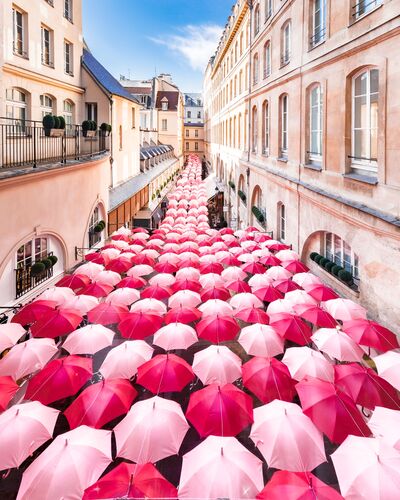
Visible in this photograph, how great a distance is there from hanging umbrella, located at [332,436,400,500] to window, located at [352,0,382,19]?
31.3ft

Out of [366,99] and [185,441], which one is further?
[366,99]

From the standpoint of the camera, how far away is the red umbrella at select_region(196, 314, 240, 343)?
10.6 metres

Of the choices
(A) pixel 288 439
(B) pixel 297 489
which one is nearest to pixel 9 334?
(A) pixel 288 439

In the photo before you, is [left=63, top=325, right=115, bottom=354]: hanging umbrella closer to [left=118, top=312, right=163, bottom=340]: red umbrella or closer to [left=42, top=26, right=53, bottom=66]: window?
[left=118, top=312, right=163, bottom=340]: red umbrella

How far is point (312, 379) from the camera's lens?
8.16 meters

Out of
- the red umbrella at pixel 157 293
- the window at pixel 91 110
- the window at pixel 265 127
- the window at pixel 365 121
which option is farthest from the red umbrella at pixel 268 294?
the window at pixel 91 110

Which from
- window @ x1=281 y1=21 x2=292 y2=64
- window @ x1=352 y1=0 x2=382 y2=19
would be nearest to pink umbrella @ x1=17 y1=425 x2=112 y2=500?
window @ x1=352 y1=0 x2=382 y2=19

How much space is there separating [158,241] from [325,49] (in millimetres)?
10874

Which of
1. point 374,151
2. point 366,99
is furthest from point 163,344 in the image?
point 366,99

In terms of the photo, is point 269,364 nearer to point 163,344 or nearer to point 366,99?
point 163,344

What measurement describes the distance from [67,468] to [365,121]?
10.2 m

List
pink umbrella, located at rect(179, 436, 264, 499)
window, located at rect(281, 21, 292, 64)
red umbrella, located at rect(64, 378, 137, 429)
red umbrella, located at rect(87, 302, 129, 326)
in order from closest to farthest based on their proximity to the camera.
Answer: pink umbrella, located at rect(179, 436, 264, 499), red umbrella, located at rect(64, 378, 137, 429), red umbrella, located at rect(87, 302, 129, 326), window, located at rect(281, 21, 292, 64)

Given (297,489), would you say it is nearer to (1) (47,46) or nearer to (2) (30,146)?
(2) (30,146)

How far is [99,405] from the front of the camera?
25.5 feet
